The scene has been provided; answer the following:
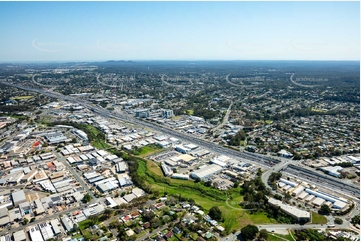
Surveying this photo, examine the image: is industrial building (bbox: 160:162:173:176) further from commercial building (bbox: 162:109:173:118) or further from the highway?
commercial building (bbox: 162:109:173:118)

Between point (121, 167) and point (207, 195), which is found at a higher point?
point (121, 167)

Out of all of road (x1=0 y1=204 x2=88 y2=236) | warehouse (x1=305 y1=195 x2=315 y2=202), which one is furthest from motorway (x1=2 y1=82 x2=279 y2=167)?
road (x1=0 y1=204 x2=88 y2=236)

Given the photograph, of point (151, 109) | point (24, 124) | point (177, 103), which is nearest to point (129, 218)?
point (24, 124)

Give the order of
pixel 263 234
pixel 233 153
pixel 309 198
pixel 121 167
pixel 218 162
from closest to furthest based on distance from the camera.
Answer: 1. pixel 263 234
2. pixel 309 198
3. pixel 121 167
4. pixel 218 162
5. pixel 233 153

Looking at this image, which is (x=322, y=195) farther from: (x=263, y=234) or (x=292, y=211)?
(x=263, y=234)

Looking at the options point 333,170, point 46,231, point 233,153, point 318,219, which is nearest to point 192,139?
point 233,153

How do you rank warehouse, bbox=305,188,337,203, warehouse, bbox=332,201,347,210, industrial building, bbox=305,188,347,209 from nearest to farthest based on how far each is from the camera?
1. warehouse, bbox=332,201,347,210
2. industrial building, bbox=305,188,347,209
3. warehouse, bbox=305,188,337,203
